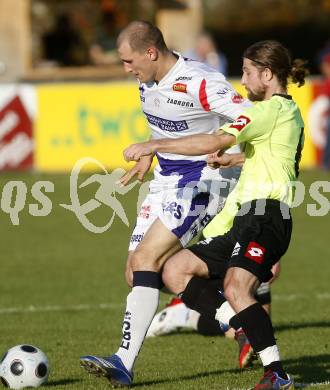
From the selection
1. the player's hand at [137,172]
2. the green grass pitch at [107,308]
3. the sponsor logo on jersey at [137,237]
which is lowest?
the green grass pitch at [107,308]

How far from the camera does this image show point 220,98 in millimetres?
7020

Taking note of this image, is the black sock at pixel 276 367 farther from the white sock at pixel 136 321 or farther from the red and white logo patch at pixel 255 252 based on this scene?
the white sock at pixel 136 321

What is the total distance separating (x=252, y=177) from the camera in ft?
21.6

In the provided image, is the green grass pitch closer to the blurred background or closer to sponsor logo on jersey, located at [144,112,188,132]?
sponsor logo on jersey, located at [144,112,188,132]

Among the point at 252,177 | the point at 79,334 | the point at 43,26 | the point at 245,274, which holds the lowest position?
the point at 79,334

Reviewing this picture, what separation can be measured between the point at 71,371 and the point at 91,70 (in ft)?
61.9

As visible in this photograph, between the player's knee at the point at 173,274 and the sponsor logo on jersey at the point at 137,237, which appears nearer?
the player's knee at the point at 173,274

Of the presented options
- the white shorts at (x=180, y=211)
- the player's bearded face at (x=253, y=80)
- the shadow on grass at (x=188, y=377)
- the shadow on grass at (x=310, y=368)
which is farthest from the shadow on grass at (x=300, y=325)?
the player's bearded face at (x=253, y=80)

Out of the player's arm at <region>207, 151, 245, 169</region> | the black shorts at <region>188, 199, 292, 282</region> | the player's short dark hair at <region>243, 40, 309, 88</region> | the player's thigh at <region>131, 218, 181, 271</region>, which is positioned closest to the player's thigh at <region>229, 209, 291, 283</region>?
the black shorts at <region>188, 199, 292, 282</region>

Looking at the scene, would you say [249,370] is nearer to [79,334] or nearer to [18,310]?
[79,334]

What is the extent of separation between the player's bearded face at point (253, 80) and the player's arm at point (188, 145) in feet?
1.55

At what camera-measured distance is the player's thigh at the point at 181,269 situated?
7.07 m

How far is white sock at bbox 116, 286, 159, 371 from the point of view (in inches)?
264

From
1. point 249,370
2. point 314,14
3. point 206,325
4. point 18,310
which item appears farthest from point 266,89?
point 314,14
